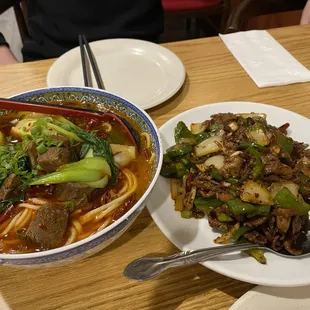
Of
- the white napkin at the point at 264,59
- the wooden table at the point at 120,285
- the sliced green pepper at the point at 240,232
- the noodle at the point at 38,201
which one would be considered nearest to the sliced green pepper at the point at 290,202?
the sliced green pepper at the point at 240,232

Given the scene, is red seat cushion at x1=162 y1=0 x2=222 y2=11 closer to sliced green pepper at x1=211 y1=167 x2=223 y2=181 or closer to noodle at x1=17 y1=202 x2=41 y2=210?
sliced green pepper at x1=211 y1=167 x2=223 y2=181

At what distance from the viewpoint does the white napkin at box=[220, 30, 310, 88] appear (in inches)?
65.2

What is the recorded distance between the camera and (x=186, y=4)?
3643 mm

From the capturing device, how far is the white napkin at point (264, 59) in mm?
1657

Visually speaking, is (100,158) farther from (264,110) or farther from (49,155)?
(264,110)

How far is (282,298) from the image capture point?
0.87 metres

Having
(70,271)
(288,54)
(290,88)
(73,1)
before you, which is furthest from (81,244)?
(73,1)

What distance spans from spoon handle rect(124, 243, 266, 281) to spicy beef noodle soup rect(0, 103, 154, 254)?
120 mm

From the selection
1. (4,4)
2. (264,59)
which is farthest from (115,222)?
(4,4)

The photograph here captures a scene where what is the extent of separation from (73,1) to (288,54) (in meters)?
1.14

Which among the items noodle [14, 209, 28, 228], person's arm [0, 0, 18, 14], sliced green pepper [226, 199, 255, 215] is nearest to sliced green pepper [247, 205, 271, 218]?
sliced green pepper [226, 199, 255, 215]

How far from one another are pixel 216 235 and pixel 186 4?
10.1 feet

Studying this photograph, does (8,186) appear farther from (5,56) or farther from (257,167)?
(5,56)

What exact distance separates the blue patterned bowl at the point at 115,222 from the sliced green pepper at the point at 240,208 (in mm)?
227
